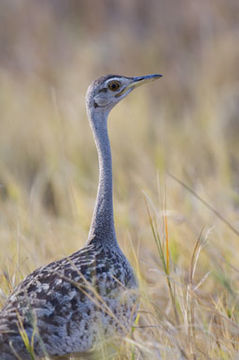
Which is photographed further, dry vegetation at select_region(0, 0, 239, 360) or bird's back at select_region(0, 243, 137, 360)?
dry vegetation at select_region(0, 0, 239, 360)

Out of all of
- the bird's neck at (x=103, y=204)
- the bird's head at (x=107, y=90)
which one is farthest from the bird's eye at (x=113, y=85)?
the bird's neck at (x=103, y=204)

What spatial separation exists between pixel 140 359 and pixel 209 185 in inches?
104

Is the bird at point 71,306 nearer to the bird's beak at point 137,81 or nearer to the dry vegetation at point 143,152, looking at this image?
the dry vegetation at point 143,152

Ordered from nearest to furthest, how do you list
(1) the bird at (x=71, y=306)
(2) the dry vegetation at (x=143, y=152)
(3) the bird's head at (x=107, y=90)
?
(1) the bird at (x=71, y=306) < (2) the dry vegetation at (x=143, y=152) < (3) the bird's head at (x=107, y=90)

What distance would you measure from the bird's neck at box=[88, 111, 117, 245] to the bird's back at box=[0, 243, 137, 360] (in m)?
0.20

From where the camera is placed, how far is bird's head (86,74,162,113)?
3.23 m

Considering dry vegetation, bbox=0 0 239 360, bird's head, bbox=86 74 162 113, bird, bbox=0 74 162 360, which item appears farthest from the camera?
bird's head, bbox=86 74 162 113

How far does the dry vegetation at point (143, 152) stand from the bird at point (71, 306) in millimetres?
131

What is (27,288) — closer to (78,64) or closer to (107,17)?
(78,64)

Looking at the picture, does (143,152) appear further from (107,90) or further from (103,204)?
(103,204)

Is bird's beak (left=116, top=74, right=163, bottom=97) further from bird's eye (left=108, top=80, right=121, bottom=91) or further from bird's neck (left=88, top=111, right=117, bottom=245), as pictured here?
bird's neck (left=88, top=111, right=117, bottom=245)

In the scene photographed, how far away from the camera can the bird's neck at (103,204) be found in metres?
3.00

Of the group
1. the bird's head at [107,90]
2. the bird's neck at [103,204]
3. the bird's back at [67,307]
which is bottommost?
the bird's back at [67,307]

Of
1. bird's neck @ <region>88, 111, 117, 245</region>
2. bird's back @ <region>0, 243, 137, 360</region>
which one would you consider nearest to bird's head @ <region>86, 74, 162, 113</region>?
bird's neck @ <region>88, 111, 117, 245</region>
